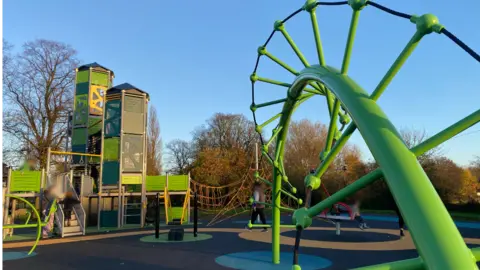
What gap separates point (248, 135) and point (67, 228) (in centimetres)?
3016

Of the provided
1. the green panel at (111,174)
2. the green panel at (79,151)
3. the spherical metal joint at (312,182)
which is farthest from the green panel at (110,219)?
the spherical metal joint at (312,182)

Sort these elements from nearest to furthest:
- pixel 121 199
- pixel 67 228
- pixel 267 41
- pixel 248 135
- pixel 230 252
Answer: pixel 267 41 → pixel 230 252 → pixel 67 228 → pixel 121 199 → pixel 248 135

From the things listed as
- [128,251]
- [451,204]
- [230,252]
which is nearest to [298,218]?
[230,252]

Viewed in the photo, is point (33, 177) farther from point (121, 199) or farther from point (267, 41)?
point (267, 41)

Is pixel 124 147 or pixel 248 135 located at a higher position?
pixel 248 135

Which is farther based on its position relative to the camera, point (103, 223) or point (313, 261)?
point (103, 223)

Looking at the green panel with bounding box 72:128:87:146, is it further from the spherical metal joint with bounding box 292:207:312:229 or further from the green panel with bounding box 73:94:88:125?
the spherical metal joint with bounding box 292:207:312:229

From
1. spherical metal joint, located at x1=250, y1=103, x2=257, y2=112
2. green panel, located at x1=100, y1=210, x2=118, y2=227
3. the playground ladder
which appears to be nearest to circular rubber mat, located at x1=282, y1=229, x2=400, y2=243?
spherical metal joint, located at x1=250, y1=103, x2=257, y2=112

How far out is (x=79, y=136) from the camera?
21.0 meters

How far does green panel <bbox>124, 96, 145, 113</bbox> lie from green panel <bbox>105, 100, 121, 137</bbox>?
41 centimetres

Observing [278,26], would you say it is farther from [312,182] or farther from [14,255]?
[14,255]

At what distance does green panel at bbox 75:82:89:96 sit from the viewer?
69.9 ft

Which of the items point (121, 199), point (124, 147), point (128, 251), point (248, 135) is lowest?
point (128, 251)

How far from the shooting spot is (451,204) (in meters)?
26.1
